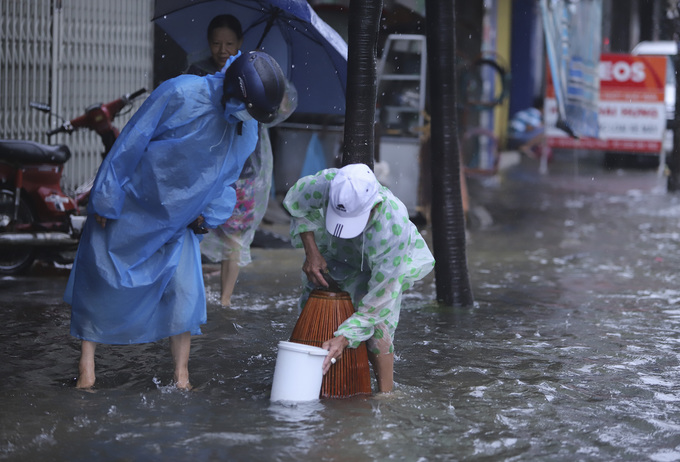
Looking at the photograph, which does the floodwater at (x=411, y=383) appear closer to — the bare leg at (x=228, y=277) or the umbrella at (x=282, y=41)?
the bare leg at (x=228, y=277)

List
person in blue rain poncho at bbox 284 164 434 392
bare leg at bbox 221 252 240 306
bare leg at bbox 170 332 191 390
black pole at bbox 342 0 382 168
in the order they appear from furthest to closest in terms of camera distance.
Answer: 1. bare leg at bbox 221 252 240 306
2. black pole at bbox 342 0 382 168
3. bare leg at bbox 170 332 191 390
4. person in blue rain poncho at bbox 284 164 434 392

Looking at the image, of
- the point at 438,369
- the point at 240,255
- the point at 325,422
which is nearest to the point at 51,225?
the point at 240,255

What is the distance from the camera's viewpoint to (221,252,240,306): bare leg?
696 cm

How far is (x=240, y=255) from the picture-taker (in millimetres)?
6906

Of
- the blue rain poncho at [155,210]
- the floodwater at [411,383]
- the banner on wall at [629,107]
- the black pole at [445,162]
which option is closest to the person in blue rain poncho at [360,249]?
the floodwater at [411,383]

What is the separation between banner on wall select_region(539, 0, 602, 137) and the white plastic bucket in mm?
8284

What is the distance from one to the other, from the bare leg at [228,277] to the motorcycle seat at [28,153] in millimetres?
1903

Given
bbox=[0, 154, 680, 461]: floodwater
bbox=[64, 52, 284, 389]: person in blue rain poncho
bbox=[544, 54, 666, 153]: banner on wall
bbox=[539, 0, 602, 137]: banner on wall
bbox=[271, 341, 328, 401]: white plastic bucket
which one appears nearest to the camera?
bbox=[0, 154, 680, 461]: floodwater

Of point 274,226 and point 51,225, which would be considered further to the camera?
point 274,226

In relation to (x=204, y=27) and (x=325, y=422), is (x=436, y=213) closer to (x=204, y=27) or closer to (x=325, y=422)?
(x=204, y=27)

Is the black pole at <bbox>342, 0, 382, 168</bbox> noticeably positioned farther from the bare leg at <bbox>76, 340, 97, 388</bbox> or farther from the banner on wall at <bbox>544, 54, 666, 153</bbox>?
the banner on wall at <bbox>544, 54, 666, 153</bbox>

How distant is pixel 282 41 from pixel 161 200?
261 centimetres

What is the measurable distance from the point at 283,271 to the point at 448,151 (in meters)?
2.10

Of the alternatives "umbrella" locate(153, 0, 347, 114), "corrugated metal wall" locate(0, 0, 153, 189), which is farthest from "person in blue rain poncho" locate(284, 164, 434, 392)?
"corrugated metal wall" locate(0, 0, 153, 189)
